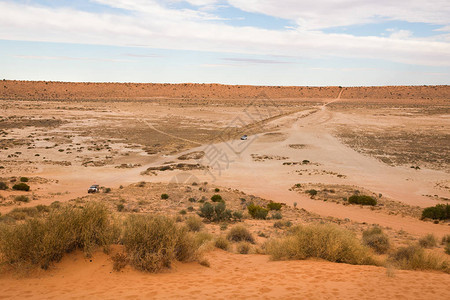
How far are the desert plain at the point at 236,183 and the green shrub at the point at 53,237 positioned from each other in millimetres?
282

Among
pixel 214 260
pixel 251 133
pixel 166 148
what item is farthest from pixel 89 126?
pixel 214 260

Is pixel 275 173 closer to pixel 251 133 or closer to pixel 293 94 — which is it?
pixel 251 133

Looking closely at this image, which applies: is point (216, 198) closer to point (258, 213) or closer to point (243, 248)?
point (258, 213)

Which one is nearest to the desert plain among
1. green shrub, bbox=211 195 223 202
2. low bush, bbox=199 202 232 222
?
low bush, bbox=199 202 232 222

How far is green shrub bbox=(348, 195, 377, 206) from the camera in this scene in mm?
24938

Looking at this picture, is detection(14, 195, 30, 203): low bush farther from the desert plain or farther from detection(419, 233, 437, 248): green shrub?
detection(419, 233, 437, 248): green shrub

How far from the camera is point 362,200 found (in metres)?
25.2

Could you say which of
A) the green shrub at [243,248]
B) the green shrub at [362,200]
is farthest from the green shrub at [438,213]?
the green shrub at [243,248]

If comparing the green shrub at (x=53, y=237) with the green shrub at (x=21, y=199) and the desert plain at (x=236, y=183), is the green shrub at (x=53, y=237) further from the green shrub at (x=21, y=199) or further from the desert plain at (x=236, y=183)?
the green shrub at (x=21, y=199)

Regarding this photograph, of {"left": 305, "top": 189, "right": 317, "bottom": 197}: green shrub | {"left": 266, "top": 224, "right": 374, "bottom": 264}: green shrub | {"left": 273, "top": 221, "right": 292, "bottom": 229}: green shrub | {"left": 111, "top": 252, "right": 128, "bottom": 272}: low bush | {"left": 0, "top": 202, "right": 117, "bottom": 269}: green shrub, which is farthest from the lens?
{"left": 305, "top": 189, "right": 317, "bottom": 197}: green shrub

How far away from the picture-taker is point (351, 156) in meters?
46.2

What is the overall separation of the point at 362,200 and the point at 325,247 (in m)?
15.4

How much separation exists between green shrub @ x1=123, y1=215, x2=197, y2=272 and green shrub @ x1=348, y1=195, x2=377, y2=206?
724 inches

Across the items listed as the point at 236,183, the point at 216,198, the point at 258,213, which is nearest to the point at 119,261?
the point at 258,213
